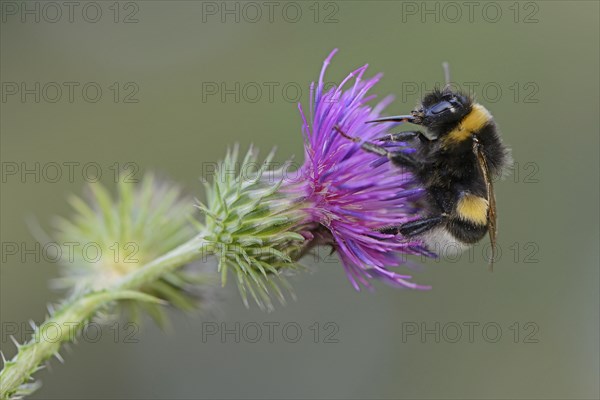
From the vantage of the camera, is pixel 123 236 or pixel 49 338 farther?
pixel 123 236

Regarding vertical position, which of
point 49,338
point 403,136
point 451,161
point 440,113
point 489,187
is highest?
point 440,113

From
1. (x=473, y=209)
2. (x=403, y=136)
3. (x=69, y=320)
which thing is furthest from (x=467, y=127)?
(x=69, y=320)

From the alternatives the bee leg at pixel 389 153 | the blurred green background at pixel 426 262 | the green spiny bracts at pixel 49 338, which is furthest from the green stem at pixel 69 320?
the blurred green background at pixel 426 262

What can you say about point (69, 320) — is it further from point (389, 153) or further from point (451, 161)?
point (451, 161)

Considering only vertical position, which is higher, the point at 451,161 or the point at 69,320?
the point at 451,161

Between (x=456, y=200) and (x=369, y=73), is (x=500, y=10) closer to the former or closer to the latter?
(x=369, y=73)

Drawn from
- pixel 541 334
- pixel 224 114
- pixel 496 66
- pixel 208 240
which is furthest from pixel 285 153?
pixel 208 240
